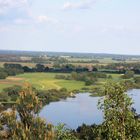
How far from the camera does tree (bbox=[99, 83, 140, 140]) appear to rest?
380 inches

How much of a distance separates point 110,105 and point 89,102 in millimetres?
50316

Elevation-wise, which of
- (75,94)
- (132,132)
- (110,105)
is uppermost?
(110,105)

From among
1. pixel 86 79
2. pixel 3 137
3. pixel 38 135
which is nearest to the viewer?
pixel 38 135

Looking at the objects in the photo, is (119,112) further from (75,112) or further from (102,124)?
(75,112)

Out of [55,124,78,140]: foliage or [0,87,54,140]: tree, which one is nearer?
[55,124,78,140]: foliage

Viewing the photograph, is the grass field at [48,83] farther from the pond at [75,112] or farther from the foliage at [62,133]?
the foliage at [62,133]

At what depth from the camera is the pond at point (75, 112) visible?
141ft

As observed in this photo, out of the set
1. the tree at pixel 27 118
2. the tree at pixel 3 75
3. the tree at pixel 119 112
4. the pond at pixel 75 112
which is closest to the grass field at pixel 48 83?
the tree at pixel 3 75

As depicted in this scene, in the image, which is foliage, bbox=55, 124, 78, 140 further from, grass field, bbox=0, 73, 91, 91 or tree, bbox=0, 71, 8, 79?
tree, bbox=0, 71, 8, 79

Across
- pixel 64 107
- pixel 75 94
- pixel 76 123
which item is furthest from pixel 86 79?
pixel 76 123

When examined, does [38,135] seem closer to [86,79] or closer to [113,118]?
[113,118]

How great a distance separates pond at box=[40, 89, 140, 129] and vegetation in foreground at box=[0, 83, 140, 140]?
25950 millimetres

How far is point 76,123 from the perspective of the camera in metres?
42.1

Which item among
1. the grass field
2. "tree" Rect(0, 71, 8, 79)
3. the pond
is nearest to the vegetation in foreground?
the pond
